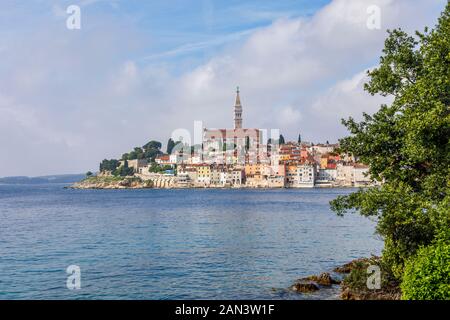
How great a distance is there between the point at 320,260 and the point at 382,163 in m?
14.8

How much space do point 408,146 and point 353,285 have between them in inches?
308

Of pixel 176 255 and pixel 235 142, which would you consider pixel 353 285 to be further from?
pixel 235 142

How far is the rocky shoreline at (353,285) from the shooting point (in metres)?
18.0

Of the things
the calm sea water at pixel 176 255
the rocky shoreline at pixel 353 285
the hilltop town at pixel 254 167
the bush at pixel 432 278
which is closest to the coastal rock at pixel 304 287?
the rocky shoreline at pixel 353 285

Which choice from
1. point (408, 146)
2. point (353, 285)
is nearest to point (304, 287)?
point (353, 285)

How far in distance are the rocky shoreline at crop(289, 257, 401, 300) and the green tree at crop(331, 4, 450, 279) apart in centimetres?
149

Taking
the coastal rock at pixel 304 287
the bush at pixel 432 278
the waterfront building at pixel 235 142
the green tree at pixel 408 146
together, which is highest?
the waterfront building at pixel 235 142

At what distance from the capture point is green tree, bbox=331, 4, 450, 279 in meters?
14.3

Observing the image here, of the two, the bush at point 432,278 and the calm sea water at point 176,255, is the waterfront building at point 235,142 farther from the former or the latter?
the bush at point 432,278

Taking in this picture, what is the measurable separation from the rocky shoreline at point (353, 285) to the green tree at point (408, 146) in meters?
1.49

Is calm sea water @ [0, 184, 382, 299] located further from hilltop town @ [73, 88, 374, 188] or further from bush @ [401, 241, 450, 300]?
hilltop town @ [73, 88, 374, 188]

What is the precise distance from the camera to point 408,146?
14.7 metres

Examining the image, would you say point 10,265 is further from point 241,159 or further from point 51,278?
point 241,159

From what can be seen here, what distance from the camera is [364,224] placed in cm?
4916
